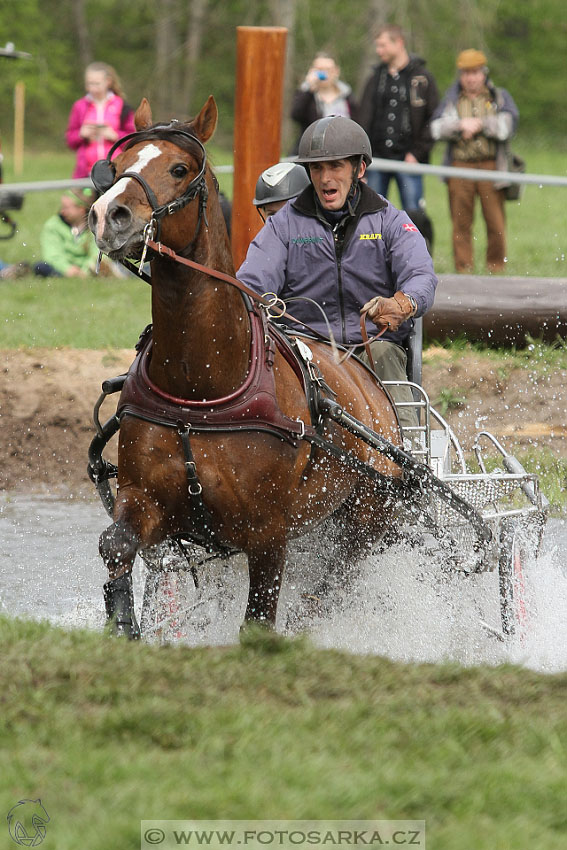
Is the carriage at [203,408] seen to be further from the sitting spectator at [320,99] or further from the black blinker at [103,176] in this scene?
the sitting spectator at [320,99]

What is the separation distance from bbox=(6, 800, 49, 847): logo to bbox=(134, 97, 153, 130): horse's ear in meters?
2.40

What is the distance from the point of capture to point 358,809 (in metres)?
2.97

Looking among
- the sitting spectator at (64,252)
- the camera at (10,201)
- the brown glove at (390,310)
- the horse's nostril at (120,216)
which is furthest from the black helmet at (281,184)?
the sitting spectator at (64,252)

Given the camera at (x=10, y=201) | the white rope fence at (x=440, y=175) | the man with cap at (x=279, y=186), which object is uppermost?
the man with cap at (x=279, y=186)

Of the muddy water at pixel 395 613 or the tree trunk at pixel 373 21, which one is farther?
the tree trunk at pixel 373 21

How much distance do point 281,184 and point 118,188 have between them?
2.63 m

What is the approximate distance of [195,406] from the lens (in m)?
4.39

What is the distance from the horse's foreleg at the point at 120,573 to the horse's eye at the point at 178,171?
47.0 inches

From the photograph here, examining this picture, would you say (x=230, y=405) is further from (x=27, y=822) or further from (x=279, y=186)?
(x=279, y=186)

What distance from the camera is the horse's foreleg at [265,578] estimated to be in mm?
4594

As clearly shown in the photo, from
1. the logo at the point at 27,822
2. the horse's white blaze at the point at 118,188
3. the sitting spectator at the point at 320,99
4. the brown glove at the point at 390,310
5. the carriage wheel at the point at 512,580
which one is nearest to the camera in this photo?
the logo at the point at 27,822

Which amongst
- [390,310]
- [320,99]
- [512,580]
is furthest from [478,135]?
[390,310]

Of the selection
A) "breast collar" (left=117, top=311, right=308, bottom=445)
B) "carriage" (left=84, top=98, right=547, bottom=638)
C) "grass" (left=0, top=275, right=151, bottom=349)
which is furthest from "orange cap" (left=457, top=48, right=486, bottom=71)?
"breast collar" (left=117, top=311, right=308, bottom=445)

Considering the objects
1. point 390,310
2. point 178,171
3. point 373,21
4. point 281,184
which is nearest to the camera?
point 178,171
